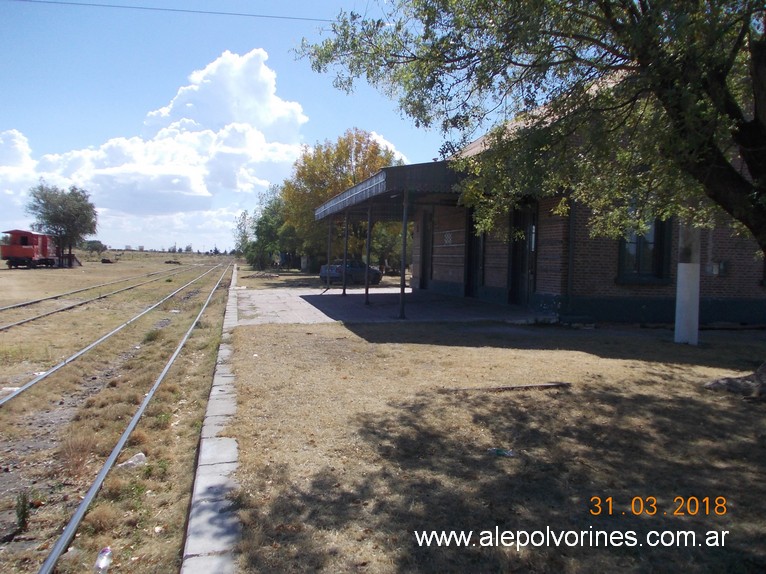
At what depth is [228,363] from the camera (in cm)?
915

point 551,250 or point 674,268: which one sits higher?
point 551,250

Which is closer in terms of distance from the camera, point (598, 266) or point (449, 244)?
point (598, 266)

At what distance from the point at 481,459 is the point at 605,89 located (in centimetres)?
483

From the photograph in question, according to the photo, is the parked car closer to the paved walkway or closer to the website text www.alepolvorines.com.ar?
the paved walkway

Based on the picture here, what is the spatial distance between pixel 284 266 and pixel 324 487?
203 ft

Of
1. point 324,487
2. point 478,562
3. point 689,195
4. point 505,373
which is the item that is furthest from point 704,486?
point 689,195

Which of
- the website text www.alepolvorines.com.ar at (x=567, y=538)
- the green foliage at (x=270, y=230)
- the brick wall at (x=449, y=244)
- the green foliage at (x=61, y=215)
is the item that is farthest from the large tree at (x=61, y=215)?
the website text www.alepolvorines.com.ar at (x=567, y=538)

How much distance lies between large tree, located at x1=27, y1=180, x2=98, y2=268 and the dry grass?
56636 millimetres

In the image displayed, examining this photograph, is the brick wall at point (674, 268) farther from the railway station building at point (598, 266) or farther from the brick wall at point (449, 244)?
the brick wall at point (449, 244)

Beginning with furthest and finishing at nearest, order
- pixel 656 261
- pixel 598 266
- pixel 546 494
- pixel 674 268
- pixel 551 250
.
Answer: pixel 656 261 → pixel 674 268 → pixel 551 250 → pixel 598 266 → pixel 546 494

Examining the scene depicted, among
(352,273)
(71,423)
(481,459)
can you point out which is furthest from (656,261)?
(352,273)

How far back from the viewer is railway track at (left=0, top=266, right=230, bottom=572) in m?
3.99

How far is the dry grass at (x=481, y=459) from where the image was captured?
3.43m

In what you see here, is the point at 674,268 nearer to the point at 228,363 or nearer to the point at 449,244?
the point at 449,244
